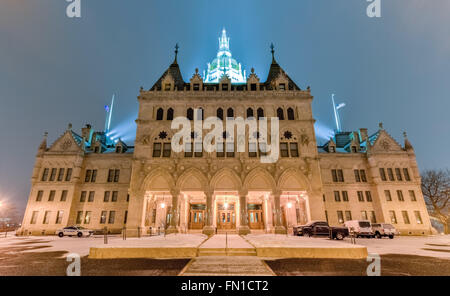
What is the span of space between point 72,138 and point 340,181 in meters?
42.2

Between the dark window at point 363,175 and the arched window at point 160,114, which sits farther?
the dark window at point 363,175

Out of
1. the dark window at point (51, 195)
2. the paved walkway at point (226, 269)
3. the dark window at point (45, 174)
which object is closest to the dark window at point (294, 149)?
the paved walkway at point (226, 269)

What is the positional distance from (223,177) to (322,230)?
11.9 meters

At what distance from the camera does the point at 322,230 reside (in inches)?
760

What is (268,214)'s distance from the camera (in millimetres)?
25797

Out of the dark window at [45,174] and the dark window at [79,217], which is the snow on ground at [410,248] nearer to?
the dark window at [79,217]

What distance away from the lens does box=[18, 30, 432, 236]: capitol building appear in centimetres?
2450

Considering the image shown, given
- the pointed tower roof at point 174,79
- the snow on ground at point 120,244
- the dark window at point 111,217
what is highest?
the pointed tower roof at point 174,79

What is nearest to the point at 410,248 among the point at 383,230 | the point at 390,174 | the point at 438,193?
the point at 383,230

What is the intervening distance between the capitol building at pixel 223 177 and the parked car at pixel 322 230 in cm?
321

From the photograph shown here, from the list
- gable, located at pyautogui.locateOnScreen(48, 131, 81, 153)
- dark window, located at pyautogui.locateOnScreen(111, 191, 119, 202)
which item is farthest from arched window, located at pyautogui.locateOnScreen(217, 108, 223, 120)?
gable, located at pyautogui.locateOnScreen(48, 131, 81, 153)

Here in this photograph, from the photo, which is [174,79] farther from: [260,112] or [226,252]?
[226,252]

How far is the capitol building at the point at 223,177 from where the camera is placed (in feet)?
80.4

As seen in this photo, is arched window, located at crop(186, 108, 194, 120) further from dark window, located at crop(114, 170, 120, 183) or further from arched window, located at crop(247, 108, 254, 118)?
dark window, located at crop(114, 170, 120, 183)
